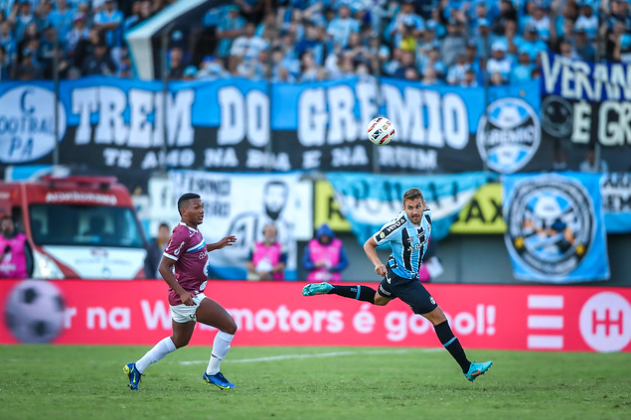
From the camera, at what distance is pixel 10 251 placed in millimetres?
17062

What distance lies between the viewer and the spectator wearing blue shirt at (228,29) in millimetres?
20297

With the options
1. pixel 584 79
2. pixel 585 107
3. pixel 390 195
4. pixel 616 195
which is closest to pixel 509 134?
pixel 585 107

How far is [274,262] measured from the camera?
17.3 metres

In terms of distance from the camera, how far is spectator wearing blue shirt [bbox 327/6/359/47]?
20328 mm

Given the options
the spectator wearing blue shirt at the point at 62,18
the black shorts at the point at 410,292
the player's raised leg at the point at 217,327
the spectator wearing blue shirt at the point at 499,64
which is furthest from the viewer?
the spectator wearing blue shirt at the point at 62,18

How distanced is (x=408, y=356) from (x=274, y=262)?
386cm

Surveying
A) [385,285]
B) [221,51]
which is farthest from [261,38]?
[385,285]

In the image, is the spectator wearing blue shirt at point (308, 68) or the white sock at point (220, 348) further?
the spectator wearing blue shirt at point (308, 68)

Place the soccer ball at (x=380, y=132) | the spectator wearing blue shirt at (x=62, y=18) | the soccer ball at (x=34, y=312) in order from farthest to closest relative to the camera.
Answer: the spectator wearing blue shirt at (x=62, y=18) → the soccer ball at (x=34, y=312) → the soccer ball at (x=380, y=132)

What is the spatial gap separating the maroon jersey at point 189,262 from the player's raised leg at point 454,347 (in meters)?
2.56

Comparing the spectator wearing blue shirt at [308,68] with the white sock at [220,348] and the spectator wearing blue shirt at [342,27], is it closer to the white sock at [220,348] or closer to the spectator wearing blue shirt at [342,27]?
the spectator wearing blue shirt at [342,27]

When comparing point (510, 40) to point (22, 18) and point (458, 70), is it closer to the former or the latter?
point (458, 70)

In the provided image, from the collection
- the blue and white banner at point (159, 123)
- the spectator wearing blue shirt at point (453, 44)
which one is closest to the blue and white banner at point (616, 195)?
the spectator wearing blue shirt at point (453, 44)

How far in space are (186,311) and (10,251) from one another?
8.77 m
